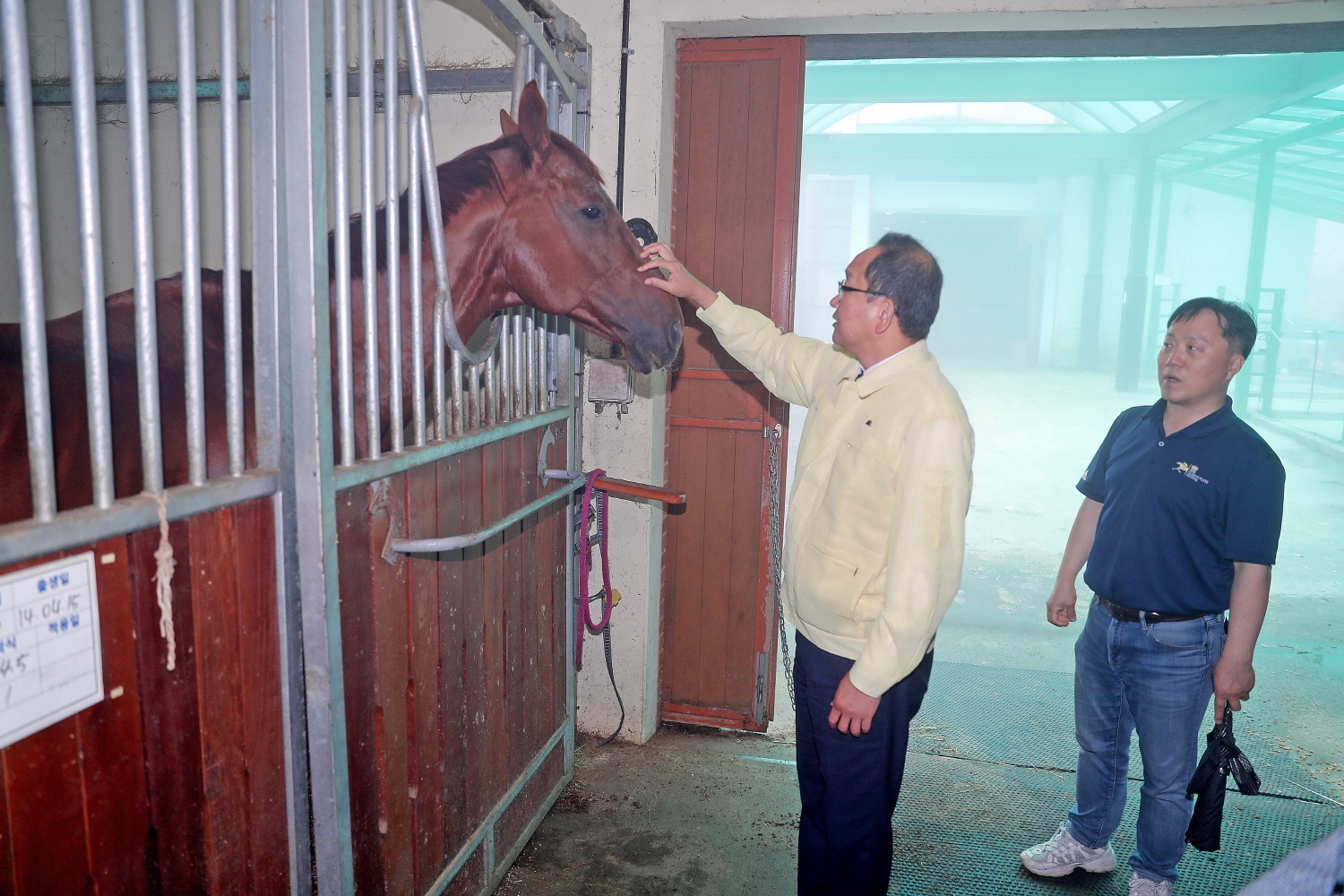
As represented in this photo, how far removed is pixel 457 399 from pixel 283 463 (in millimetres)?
552

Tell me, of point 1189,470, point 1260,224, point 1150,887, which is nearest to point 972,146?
point 1260,224

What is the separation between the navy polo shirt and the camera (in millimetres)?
1799

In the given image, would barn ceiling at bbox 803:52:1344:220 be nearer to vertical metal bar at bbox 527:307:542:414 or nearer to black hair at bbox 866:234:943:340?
vertical metal bar at bbox 527:307:542:414

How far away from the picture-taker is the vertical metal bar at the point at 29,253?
2.66ft

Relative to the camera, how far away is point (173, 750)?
109 centimetres

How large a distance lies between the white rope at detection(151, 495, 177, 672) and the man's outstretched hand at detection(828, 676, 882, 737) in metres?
1.11

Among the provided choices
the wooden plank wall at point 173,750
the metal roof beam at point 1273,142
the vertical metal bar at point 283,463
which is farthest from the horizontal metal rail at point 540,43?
the metal roof beam at point 1273,142

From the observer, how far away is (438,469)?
1.64 meters

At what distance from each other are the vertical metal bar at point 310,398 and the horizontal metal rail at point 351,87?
1.48m

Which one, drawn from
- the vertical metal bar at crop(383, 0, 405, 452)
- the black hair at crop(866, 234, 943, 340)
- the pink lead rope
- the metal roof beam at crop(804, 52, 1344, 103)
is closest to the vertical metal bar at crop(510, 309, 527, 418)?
the pink lead rope

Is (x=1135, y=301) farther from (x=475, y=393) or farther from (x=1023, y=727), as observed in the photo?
(x=475, y=393)

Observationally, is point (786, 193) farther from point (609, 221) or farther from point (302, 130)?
point (302, 130)

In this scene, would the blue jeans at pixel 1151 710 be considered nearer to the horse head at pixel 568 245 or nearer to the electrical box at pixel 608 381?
the horse head at pixel 568 245

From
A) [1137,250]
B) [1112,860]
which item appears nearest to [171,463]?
[1112,860]
